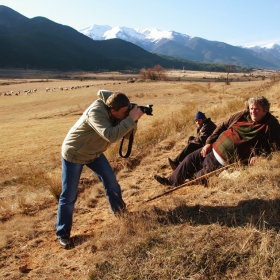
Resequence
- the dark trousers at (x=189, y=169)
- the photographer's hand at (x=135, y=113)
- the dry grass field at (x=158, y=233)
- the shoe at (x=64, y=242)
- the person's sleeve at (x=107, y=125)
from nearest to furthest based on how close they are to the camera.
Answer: the dry grass field at (x=158, y=233) → the person's sleeve at (x=107, y=125) → the photographer's hand at (x=135, y=113) → the shoe at (x=64, y=242) → the dark trousers at (x=189, y=169)

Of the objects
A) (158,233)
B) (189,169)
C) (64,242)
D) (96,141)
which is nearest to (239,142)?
(189,169)

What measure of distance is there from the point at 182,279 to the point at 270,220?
103 cm

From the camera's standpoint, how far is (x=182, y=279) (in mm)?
2217

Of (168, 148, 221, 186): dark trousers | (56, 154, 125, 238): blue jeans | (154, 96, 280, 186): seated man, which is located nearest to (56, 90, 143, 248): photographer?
(56, 154, 125, 238): blue jeans

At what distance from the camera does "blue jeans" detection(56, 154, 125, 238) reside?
10.7 feet

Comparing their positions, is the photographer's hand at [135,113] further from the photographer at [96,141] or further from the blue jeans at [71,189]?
the blue jeans at [71,189]

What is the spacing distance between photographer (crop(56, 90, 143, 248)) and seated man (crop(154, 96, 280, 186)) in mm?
1268

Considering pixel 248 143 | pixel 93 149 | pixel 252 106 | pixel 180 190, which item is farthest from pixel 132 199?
pixel 252 106

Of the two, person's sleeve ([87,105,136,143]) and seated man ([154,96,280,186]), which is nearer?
person's sleeve ([87,105,136,143])

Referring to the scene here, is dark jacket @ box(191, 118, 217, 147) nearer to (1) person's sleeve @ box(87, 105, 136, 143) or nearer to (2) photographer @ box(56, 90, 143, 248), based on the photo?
(2) photographer @ box(56, 90, 143, 248)

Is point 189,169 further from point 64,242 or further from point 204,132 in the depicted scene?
point 64,242

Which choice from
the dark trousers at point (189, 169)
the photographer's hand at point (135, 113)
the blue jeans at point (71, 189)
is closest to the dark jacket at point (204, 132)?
the dark trousers at point (189, 169)

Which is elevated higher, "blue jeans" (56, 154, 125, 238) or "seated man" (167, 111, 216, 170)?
"seated man" (167, 111, 216, 170)

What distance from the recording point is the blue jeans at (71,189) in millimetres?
3260
